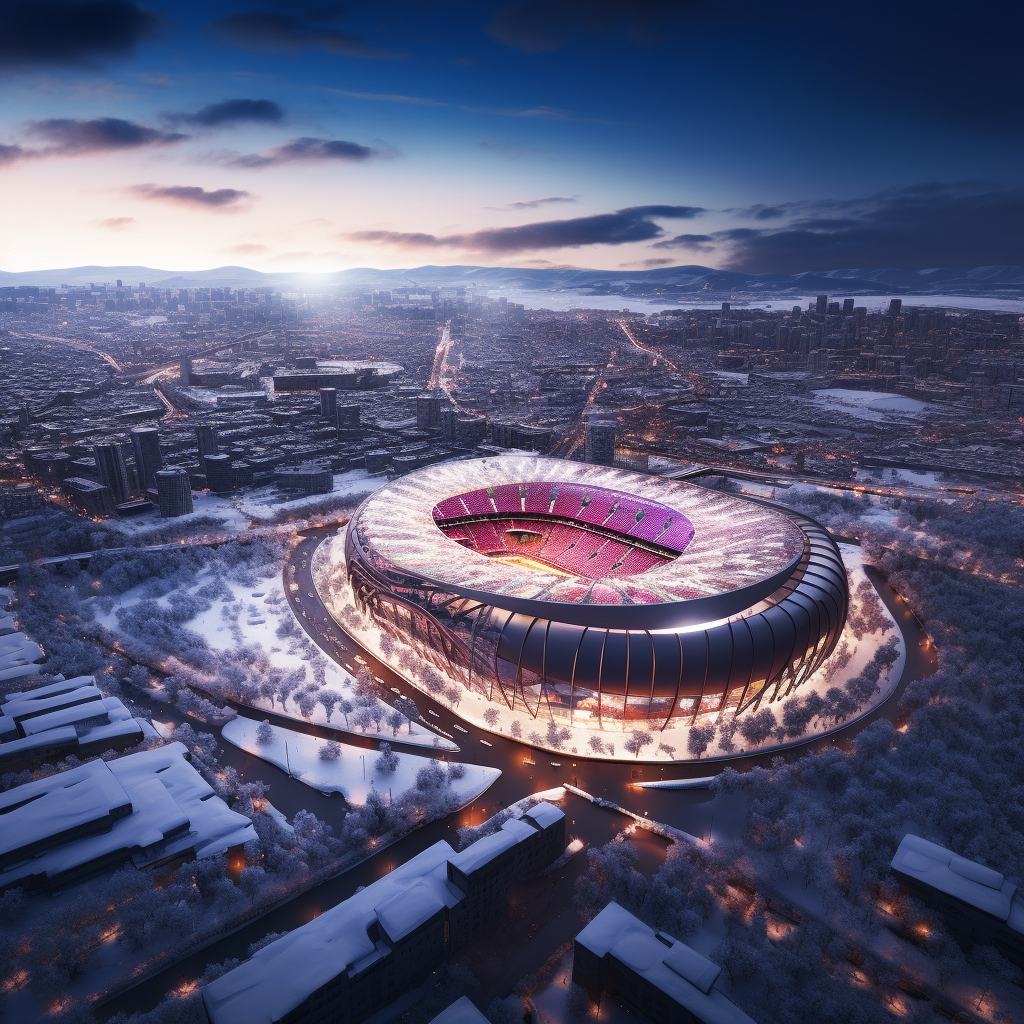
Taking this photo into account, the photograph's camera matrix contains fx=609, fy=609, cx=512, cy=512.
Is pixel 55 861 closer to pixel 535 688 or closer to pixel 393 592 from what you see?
pixel 393 592

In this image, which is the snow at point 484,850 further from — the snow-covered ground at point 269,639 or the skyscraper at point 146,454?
the skyscraper at point 146,454

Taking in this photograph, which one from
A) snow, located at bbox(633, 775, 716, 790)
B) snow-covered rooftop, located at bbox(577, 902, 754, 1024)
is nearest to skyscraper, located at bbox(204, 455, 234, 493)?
snow, located at bbox(633, 775, 716, 790)

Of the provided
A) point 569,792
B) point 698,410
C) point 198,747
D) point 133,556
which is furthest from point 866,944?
point 698,410

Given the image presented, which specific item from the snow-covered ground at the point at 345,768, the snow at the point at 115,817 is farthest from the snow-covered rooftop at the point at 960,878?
the snow at the point at 115,817

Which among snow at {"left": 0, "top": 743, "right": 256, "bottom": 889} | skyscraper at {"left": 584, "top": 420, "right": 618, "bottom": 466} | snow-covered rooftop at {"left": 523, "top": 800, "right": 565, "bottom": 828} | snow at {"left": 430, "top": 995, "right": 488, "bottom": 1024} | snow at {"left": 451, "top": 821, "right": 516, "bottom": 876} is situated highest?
skyscraper at {"left": 584, "top": 420, "right": 618, "bottom": 466}

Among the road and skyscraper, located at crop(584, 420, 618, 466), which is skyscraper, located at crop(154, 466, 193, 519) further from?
skyscraper, located at crop(584, 420, 618, 466)

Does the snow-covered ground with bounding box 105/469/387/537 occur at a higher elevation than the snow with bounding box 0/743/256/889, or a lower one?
lower
